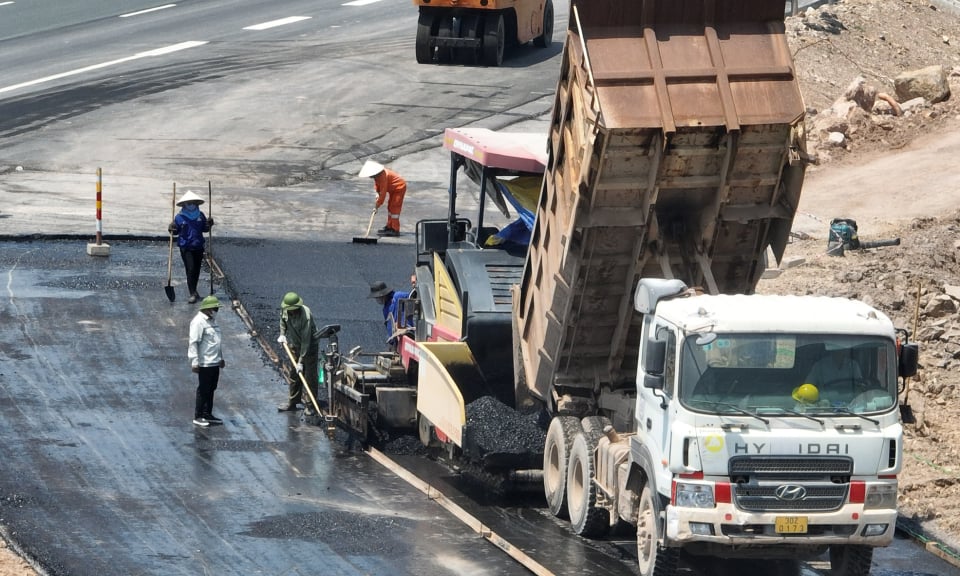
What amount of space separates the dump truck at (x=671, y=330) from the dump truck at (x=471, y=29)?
20453 millimetres

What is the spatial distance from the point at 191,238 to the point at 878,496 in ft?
36.3

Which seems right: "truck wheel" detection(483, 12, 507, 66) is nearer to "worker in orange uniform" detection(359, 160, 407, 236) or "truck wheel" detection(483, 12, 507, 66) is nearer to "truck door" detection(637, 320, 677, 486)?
"worker in orange uniform" detection(359, 160, 407, 236)

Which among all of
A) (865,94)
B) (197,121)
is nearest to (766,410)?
(865,94)

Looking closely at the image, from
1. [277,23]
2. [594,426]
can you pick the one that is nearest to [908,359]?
[594,426]

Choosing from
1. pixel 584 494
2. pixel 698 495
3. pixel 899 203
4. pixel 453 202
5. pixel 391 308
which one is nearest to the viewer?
pixel 698 495

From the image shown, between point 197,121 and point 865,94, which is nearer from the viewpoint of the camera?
point 865,94

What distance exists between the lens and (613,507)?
11461 mm

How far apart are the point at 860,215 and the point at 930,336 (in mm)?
7987

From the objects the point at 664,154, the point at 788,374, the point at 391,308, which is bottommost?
the point at 391,308

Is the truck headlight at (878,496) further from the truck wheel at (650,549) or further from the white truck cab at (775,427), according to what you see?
the truck wheel at (650,549)

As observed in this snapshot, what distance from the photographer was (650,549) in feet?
35.2

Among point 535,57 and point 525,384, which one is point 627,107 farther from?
point 535,57

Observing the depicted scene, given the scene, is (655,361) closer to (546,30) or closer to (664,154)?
(664,154)

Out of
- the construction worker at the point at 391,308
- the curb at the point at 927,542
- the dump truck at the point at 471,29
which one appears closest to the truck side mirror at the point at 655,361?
the curb at the point at 927,542
